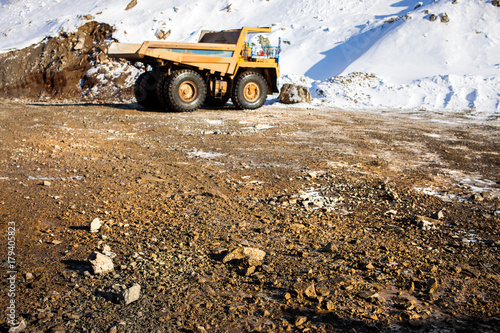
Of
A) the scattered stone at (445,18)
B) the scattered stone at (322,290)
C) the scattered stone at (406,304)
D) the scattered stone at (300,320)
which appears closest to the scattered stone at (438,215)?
the scattered stone at (406,304)

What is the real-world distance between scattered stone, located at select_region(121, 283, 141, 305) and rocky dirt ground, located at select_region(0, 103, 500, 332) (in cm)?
1

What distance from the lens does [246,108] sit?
43.0 ft

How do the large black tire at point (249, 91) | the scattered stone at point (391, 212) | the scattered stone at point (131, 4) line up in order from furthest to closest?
the scattered stone at point (131, 4)
the large black tire at point (249, 91)
the scattered stone at point (391, 212)

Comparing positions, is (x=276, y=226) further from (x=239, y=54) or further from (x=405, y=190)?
(x=239, y=54)

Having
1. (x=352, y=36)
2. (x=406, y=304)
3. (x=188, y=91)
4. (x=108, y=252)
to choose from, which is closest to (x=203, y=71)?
(x=188, y=91)

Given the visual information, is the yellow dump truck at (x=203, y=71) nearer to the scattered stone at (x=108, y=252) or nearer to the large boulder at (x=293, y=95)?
the large boulder at (x=293, y=95)

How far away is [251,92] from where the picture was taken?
13211 millimetres

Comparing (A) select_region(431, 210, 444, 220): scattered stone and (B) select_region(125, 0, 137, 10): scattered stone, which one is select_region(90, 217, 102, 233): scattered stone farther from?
(B) select_region(125, 0, 137, 10): scattered stone

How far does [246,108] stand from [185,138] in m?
5.30

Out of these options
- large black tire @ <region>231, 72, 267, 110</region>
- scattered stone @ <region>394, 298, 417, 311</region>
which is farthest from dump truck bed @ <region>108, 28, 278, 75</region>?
scattered stone @ <region>394, 298, 417, 311</region>

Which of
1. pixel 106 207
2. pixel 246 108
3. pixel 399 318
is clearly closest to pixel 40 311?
pixel 106 207

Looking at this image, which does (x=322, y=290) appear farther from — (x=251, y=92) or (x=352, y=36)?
(x=352, y=36)

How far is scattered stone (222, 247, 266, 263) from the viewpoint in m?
3.12

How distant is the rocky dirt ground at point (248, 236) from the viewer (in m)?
2.47
